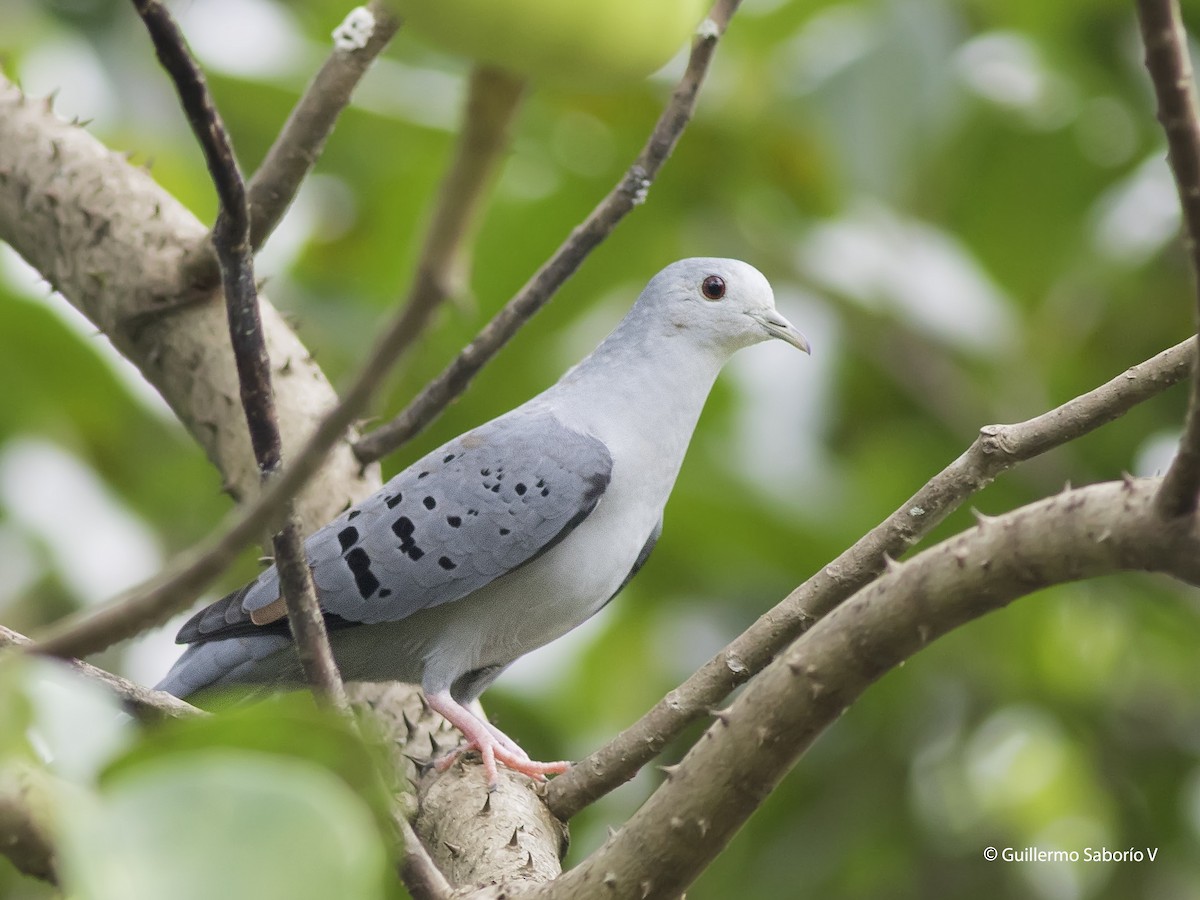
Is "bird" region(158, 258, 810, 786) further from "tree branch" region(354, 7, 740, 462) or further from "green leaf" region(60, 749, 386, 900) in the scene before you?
"green leaf" region(60, 749, 386, 900)

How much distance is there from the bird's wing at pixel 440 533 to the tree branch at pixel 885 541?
2.08 ft

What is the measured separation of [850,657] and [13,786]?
29.8 inches

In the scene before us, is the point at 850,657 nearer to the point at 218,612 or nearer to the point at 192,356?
the point at 218,612

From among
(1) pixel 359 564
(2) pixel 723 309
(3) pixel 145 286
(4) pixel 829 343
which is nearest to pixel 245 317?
(1) pixel 359 564

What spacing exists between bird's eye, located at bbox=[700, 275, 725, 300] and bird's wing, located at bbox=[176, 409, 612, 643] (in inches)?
21.6

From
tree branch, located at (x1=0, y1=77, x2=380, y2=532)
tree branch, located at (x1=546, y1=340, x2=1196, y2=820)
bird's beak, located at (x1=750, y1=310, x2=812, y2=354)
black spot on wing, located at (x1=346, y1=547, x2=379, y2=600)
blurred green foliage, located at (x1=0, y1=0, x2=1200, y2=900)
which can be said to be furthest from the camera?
blurred green foliage, located at (x1=0, y1=0, x2=1200, y2=900)

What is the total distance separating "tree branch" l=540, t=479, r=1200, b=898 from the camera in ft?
4.08

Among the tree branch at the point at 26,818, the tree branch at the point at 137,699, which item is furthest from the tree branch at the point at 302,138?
the tree branch at the point at 26,818

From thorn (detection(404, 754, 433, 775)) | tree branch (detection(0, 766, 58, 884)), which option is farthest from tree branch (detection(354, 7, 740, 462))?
tree branch (detection(0, 766, 58, 884))

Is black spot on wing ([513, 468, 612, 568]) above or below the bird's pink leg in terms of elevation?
above

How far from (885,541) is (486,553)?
3.25 ft

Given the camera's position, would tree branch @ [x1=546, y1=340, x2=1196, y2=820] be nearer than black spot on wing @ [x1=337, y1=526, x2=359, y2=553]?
Yes

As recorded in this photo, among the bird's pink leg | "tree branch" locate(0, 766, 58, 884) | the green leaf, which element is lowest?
the bird's pink leg

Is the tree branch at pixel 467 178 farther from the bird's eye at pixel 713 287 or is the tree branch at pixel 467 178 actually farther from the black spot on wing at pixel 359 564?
the bird's eye at pixel 713 287
